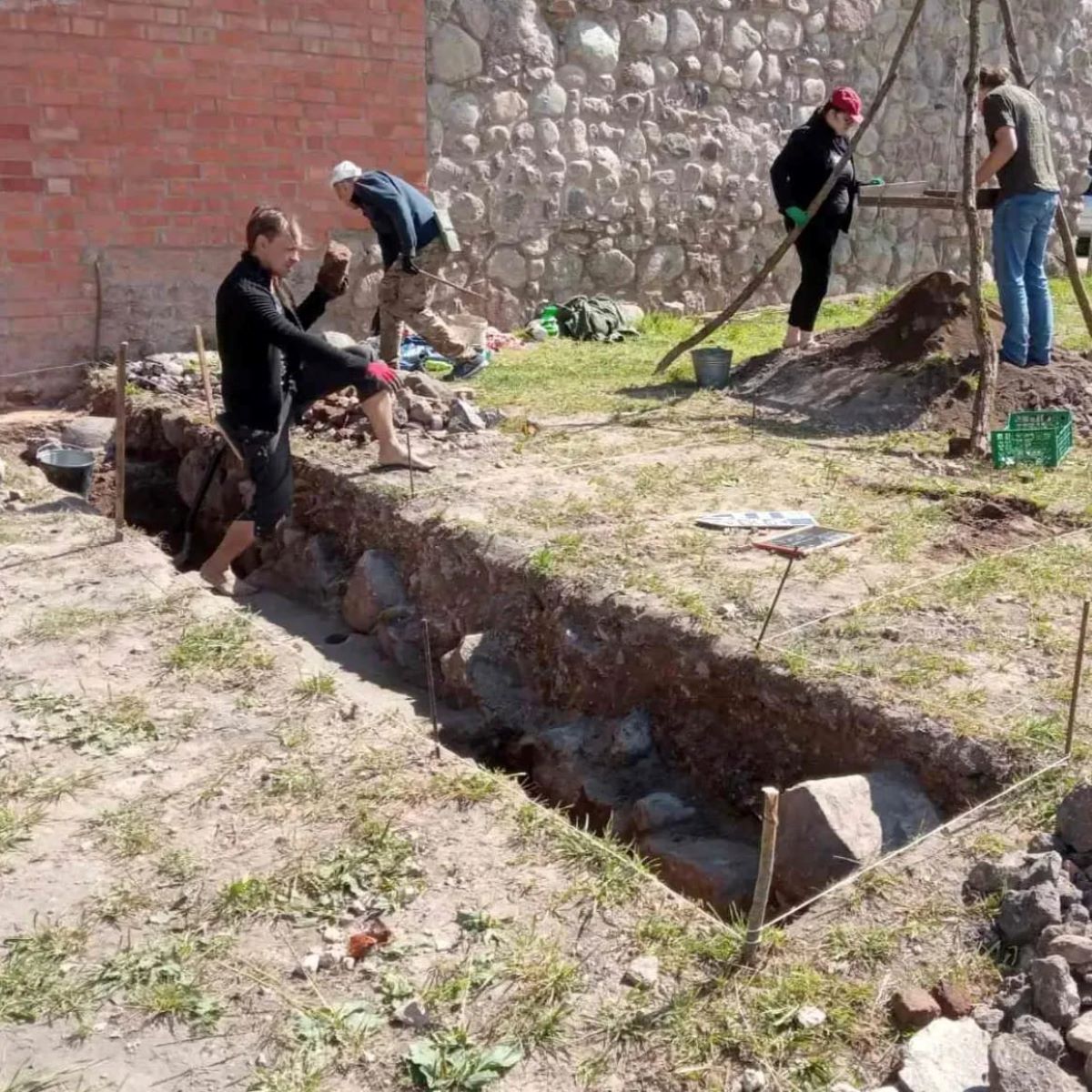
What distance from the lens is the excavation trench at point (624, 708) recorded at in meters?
3.60

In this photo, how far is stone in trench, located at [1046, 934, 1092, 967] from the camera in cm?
246

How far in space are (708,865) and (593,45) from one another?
789 cm

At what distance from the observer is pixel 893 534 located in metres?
5.12

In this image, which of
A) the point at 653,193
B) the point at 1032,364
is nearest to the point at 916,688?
the point at 1032,364

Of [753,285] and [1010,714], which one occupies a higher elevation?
[753,285]

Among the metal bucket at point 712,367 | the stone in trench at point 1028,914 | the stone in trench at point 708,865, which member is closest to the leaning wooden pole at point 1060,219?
the metal bucket at point 712,367

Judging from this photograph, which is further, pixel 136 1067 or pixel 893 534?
pixel 893 534

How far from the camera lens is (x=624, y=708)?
4395 millimetres

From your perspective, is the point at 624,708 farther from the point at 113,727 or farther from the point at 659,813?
the point at 113,727

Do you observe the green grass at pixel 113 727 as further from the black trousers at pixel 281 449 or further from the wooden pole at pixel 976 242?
the wooden pole at pixel 976 242

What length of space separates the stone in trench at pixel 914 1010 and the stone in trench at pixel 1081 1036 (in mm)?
254

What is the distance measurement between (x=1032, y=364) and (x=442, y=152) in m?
4.45

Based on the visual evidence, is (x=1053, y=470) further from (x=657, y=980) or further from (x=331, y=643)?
(x=657, y=980)

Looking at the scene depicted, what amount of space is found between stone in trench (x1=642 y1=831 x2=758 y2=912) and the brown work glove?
322 centimetres
